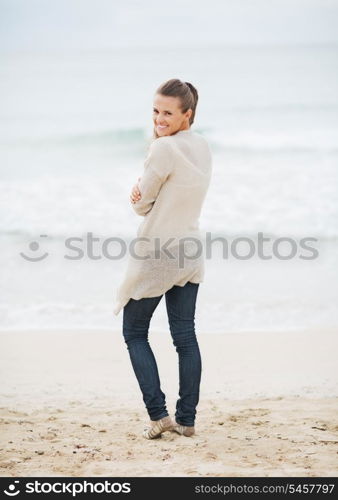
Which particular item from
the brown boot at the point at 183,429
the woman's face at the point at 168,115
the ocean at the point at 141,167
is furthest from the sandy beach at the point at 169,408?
the woman's face at the point at 168,115

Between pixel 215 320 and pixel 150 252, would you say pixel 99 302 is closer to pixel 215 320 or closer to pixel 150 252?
pixel 215 320

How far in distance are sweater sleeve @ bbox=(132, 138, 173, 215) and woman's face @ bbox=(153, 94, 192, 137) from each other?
96 mm

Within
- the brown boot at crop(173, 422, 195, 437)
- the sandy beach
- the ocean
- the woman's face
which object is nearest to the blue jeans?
the brown boot at crop(173, 422, 195, 437)

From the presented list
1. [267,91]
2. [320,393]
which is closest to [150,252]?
[320,393]

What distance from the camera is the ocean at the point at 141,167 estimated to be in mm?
6387

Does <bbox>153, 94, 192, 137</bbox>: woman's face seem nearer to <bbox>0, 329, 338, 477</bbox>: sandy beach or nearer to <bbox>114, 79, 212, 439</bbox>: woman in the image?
<bbox>114, 79, 212, 439</bbox>: woman

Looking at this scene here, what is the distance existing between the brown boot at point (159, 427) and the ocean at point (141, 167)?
2.32 m

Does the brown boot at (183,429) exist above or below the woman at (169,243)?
below

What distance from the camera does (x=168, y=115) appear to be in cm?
298

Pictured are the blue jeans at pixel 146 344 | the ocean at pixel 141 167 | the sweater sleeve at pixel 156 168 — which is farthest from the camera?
the ocean at pixel 141 167

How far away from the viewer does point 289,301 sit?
638 cm

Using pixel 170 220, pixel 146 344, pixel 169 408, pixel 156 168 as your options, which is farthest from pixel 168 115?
pixel 169 408

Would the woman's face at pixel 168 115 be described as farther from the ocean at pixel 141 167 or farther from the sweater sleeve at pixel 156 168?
the ocean at pixel 141 167

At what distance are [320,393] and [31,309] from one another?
2755 mm
